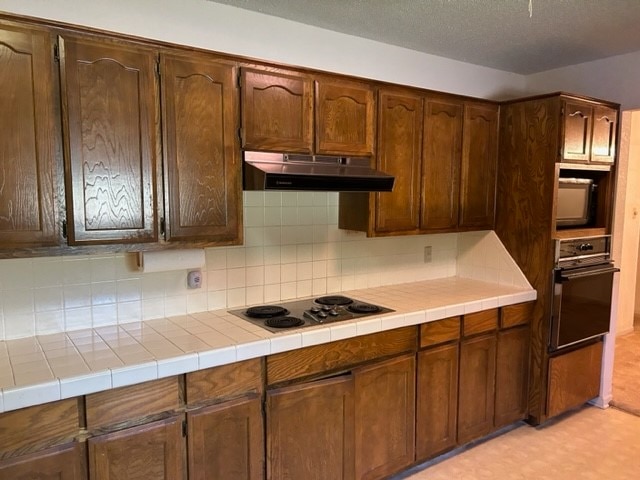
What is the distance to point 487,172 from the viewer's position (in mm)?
3125

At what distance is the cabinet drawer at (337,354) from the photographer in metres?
2.07

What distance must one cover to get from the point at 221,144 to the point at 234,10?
79 centimetres

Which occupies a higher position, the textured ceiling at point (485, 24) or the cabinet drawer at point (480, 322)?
the textured ceiling at point (485, 24)

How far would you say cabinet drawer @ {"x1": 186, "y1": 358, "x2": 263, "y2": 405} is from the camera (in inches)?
73.0

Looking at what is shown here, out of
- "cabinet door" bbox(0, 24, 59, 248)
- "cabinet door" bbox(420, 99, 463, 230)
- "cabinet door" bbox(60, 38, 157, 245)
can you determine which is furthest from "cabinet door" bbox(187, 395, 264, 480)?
"cabinet door" bbox(420, 99, 463, 230)

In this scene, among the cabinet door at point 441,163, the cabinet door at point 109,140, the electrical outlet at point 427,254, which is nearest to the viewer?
the cabinet door at point 109,140

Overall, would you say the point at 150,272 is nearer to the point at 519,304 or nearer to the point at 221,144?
the point at 221,144

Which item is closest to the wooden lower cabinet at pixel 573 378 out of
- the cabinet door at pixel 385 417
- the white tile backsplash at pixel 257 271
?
the white tile backsplash at pixel 257 271

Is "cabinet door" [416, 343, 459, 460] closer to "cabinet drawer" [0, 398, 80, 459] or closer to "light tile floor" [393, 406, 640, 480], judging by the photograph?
"light tile floor" [393, 406, 640, 480]

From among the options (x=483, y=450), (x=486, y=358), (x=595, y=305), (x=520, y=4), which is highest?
(x=520, y=4)

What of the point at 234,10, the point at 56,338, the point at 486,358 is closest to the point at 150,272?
the point at 56,338

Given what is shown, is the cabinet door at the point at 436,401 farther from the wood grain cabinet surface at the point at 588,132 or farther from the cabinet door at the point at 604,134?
the cabinet door at the point at 604,134

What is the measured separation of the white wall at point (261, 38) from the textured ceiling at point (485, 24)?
0.06 metres

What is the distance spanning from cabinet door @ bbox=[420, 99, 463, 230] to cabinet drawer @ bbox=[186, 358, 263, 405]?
142 centimetres
